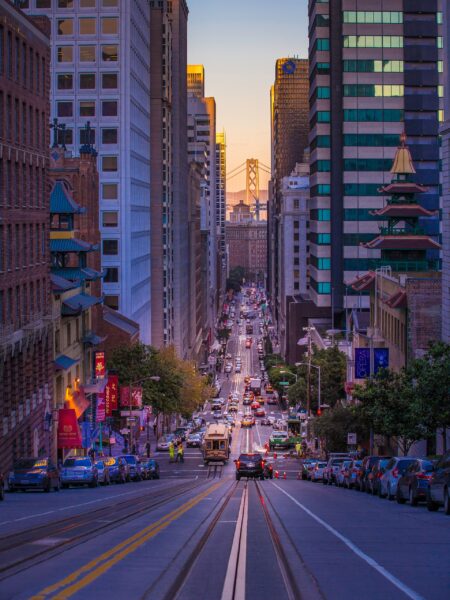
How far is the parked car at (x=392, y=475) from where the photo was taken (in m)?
34.7

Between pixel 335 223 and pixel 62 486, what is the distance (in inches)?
3643

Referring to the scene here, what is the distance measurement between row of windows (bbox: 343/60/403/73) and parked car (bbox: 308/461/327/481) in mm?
76210

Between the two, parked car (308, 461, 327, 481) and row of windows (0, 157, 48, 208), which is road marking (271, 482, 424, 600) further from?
parked car (308, 461, 327, 481)

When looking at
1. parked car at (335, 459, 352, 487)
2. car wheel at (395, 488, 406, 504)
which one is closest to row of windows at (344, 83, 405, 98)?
parked car at (335, 459, 352, 487)

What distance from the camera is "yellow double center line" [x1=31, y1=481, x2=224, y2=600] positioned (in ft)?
45.5

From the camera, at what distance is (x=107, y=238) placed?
341ft

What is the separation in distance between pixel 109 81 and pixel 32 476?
69823mm

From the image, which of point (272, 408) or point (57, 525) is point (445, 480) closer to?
point (57, 525)

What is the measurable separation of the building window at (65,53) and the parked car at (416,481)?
260ft

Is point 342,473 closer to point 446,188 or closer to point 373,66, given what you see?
point 446,188

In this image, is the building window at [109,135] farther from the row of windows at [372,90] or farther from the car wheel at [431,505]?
the car wheel at [431,505]

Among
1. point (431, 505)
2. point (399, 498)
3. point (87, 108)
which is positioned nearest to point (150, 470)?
point (399, 498)

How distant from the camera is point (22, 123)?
5066 cm

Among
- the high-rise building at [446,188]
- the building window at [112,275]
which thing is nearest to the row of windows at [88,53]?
the building window at [112,275]
